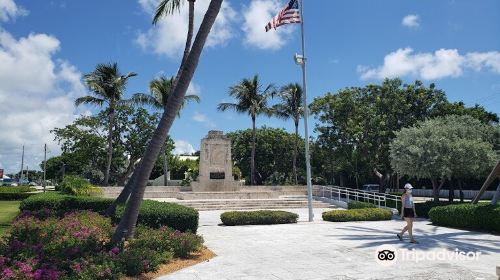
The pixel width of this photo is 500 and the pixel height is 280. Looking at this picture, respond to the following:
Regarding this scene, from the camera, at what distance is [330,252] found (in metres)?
11.1

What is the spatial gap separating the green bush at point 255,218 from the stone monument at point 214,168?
51.7 ft

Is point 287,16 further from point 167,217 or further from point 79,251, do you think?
point 79,251

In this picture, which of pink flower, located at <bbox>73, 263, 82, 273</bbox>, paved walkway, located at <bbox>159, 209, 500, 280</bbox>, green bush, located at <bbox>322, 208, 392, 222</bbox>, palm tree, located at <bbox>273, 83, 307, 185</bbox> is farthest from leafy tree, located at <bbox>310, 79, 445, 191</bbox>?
pink flower, located at <bbox>73, 263, 82, 273</bbox>

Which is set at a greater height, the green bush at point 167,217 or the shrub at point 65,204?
the shrub at point 65,204

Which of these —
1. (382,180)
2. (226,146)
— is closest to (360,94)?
(382,180)

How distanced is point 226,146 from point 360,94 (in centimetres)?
1156

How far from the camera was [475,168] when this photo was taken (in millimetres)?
21016

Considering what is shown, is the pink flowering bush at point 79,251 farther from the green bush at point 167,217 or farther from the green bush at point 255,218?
the green bush at point 255,218

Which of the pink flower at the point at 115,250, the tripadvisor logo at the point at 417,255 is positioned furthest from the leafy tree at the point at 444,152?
the pink flower at the point at 115,250

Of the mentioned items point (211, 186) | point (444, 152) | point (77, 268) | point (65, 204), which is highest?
point (444, 152)

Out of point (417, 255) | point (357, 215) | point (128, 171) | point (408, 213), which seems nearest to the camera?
point (417, 255)

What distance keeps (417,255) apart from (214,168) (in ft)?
80.7

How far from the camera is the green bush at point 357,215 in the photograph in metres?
19.1

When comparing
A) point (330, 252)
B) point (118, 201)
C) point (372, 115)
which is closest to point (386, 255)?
point (330, 252)
